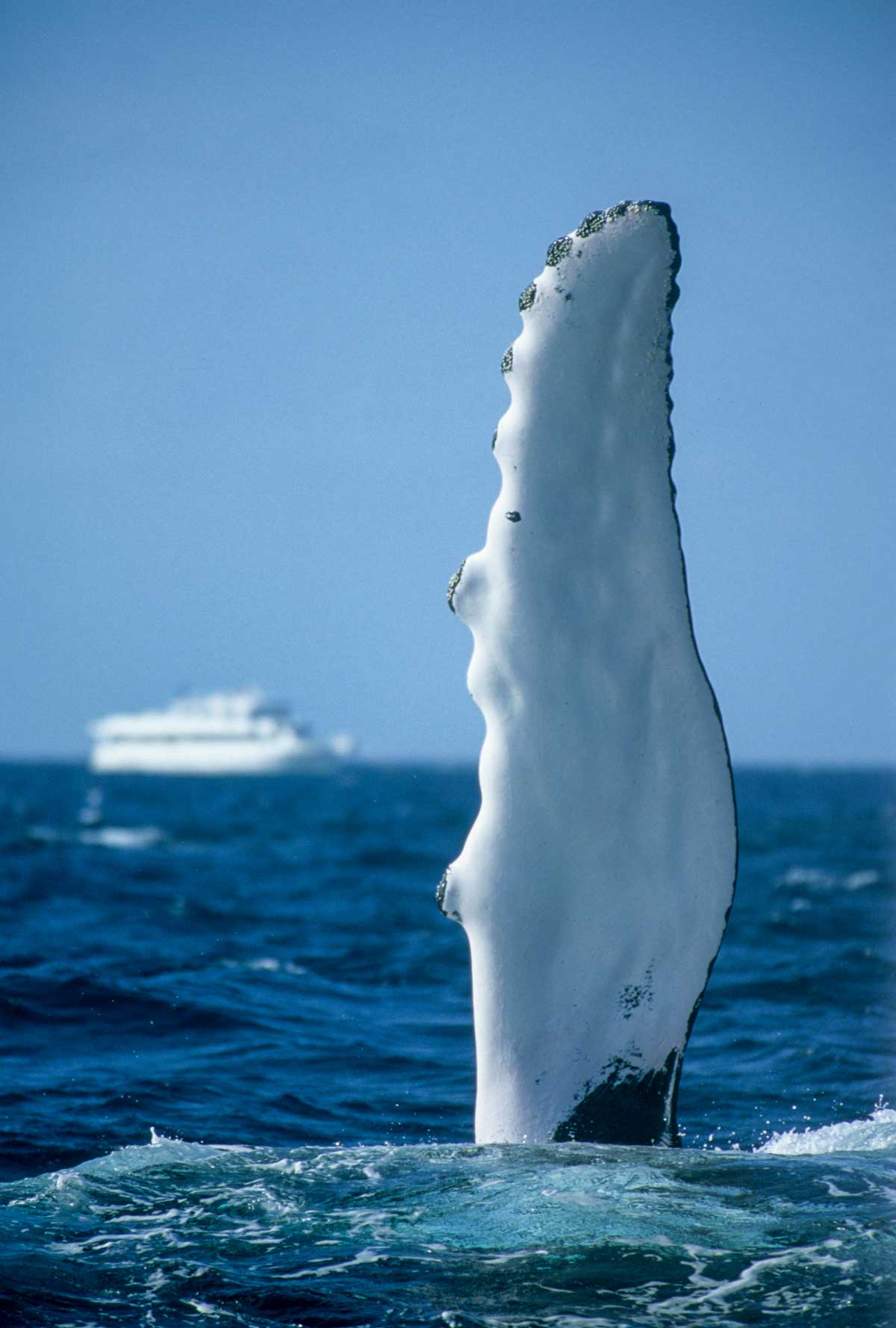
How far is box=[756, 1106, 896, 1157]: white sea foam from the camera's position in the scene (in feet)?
20.5

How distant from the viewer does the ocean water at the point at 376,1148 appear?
433 centimetres

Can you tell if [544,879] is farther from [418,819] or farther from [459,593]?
[418,819]

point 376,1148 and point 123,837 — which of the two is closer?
point 376,1148

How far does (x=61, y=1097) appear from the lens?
25.9 ft

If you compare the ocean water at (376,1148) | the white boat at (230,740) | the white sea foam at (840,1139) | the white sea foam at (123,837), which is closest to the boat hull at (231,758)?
the white boat at (230,740)

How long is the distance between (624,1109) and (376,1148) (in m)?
1.25

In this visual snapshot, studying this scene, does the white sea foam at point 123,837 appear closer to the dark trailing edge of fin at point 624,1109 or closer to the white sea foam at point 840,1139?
the white sea foam at point 840,1139

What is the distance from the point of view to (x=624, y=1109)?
17.3 ft

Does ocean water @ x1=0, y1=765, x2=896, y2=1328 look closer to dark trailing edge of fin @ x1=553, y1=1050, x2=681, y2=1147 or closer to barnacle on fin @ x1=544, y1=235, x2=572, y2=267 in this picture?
dark trailing edge of fin @ x1=553, y1=1050, x2=681, y2=1147

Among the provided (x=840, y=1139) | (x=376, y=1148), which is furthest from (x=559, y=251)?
(x=840, y=1139)

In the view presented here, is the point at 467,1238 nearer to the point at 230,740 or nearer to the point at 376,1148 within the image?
the point at 376,1148

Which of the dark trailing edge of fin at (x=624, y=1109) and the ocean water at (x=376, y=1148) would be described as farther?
the dark trailing edge of fin at (x=624, y=1109)

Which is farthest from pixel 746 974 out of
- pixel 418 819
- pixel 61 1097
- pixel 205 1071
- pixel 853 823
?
pixel 853 823

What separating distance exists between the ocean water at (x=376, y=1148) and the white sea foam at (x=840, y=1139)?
24 millimetres
